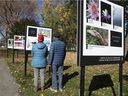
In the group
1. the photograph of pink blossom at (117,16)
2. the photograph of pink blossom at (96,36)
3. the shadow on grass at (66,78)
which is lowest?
the shadow on grass at (66,78)

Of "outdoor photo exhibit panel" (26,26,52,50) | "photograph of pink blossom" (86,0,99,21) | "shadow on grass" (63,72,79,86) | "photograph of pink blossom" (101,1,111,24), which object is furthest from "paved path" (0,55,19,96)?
"photograph of pink blossom" (86,0,99,21)

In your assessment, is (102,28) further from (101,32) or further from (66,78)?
(66,78)

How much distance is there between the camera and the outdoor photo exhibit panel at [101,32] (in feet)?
28.2

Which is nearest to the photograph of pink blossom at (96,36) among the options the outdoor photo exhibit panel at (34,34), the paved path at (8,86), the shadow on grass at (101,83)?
the shadow on grass at (101,83)

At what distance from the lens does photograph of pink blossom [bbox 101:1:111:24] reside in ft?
30.2

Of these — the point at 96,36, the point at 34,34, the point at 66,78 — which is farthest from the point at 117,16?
the point at 34,34

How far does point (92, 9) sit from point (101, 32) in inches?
25.4

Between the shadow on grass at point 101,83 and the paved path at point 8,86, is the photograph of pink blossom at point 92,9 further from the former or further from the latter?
the paved path at point 8,86

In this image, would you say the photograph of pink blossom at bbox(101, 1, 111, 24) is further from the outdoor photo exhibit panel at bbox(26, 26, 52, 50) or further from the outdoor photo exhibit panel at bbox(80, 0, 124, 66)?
the outdoor photo exhibit panel at bbox(26, 26, 52, 50)

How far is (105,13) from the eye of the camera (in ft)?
30.6

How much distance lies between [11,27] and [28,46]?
4828 cm

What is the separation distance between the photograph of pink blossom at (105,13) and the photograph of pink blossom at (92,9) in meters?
0.23

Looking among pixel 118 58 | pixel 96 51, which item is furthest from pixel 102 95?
pixel 96 51

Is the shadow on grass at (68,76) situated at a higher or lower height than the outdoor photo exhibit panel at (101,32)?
lower
